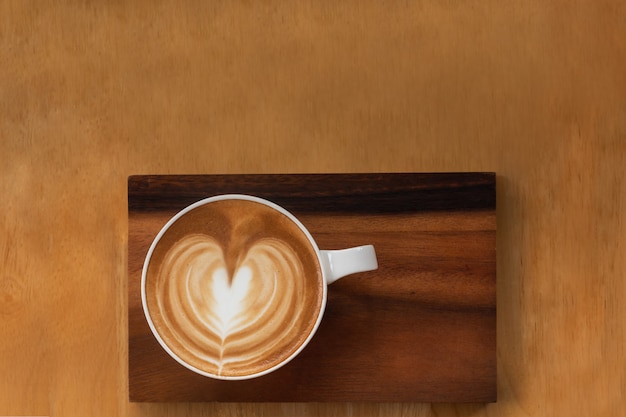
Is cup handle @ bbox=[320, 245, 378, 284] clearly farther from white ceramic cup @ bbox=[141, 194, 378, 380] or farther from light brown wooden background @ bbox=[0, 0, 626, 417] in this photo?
light brown wooden background @ bbox=[0, 0, 626, 417]

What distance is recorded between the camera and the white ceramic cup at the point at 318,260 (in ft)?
1.84

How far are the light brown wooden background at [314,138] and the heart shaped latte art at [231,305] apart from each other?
9cm

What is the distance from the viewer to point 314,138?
642 millimetres

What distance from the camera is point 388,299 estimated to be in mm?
617

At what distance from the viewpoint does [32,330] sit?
25.4 inches

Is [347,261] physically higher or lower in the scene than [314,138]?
lower

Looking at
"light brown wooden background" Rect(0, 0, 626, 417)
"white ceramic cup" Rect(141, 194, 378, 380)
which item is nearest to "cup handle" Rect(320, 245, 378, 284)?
"white ceramic cup" Rect(141, 194, 378, 380)

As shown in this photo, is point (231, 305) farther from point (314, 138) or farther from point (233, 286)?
point (314, 138)

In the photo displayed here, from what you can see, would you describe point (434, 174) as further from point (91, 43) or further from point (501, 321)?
point (91, 43)

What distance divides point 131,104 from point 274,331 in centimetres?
24

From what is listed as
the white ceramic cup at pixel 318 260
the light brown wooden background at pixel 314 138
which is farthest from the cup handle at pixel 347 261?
the light brown wooden background at pixel 314 138

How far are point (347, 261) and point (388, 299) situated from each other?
0.07 metres

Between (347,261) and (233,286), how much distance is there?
0.30 ft

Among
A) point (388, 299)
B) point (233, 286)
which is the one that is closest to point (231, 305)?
point (233, 286)
